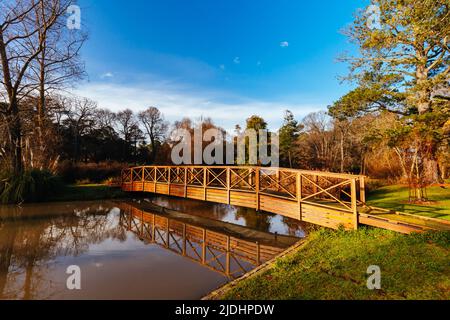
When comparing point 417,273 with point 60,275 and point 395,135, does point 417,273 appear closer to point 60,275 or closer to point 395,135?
point 60,275

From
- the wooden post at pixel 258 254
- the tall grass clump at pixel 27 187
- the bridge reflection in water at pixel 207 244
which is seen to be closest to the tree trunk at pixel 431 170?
the bridge reflection in water at pixel 207 244

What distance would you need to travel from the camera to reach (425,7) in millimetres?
7953

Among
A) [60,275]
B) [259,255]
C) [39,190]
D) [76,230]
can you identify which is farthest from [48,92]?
[259,255]

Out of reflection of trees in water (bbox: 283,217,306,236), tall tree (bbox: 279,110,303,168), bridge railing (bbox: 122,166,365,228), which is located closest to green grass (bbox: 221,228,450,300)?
bridge railing (bbox: 122,166,365,228)

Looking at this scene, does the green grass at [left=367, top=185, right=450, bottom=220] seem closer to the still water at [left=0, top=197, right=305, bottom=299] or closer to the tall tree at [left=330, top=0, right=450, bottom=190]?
the tall tree at [left=330, top=0, right=450, bottom=190]

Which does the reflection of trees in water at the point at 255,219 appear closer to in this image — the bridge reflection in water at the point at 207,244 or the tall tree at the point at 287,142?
the bridge reflection in water at the point at 207,244

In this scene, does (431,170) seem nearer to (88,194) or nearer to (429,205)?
(429,205)

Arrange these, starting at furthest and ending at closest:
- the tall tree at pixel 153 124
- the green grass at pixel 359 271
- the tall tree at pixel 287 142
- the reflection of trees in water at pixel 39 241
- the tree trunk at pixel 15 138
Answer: the tall tree at pixel 153 124
the tall tree at pixel 287 142
the tree trunk at pixel 15 138
the reflection of trees in water at pixel 39 241
the green grass at pixel 359 271

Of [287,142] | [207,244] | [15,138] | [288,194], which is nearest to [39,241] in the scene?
[207,244]

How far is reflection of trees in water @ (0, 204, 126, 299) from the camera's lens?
4.26m

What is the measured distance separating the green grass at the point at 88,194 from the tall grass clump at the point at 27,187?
586 mm

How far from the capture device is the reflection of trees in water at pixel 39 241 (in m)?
4.26

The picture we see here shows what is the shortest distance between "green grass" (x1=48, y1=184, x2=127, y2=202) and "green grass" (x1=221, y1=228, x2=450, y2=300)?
40.9ft
